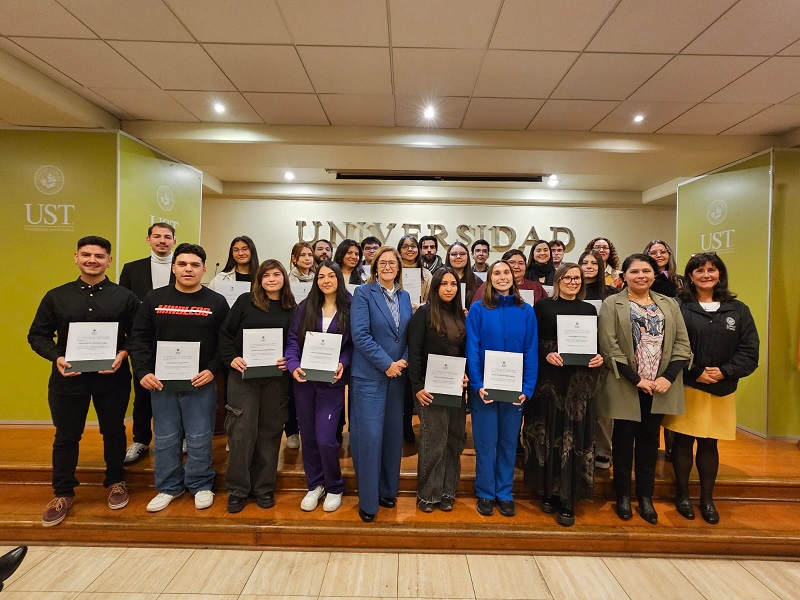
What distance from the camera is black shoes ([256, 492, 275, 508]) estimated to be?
268cm

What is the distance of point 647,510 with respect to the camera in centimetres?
263

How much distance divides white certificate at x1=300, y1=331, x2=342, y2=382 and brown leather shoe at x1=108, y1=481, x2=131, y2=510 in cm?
157

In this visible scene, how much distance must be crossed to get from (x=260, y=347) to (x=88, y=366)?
1.02m

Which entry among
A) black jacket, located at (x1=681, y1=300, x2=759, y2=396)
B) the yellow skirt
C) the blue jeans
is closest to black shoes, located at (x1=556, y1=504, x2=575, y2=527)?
the yellow skirt

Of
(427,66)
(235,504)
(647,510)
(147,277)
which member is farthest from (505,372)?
(147,277)

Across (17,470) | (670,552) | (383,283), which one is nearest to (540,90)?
(383,283)

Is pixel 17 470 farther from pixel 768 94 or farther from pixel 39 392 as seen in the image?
pixel 768 94

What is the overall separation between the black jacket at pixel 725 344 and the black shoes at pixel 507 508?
1.42m

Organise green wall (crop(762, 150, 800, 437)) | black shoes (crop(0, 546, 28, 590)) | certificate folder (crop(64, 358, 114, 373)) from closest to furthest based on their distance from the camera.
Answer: black shoes (crop(0, 546, 28, 590)) → certificate folder (crop(64, 358, 114, 373)) → green wall (crop(762, 150, 800, 437))

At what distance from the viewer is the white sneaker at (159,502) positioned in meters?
2.61

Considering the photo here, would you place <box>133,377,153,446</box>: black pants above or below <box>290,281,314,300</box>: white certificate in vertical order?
below

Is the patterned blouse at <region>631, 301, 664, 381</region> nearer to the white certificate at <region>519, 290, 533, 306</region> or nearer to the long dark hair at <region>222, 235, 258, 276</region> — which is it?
the white certificate at <region>519, 290, 533, 306</region>

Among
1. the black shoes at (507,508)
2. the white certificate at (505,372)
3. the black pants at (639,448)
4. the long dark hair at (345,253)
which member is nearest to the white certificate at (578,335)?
the white certificate at (505,372)

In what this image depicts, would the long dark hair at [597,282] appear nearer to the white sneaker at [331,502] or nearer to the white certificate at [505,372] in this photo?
the white certificate at [505,372]
